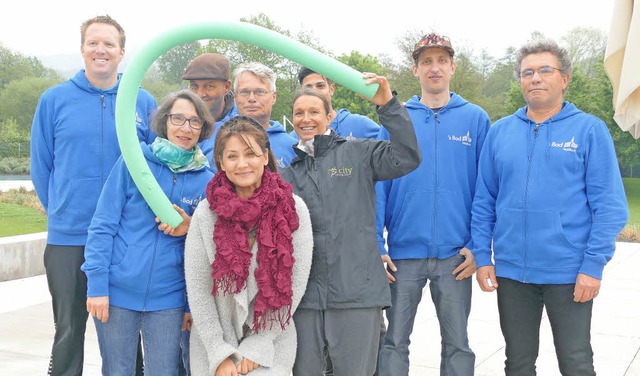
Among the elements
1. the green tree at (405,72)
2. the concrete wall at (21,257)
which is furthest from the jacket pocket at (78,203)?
the green tree at (405,72)

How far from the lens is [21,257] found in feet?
27.1

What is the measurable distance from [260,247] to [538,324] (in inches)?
63.7

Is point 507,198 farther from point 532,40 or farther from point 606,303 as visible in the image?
point 606,303

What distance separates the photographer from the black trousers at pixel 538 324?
3.32m

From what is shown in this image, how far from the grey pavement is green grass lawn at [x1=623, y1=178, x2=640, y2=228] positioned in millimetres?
15893

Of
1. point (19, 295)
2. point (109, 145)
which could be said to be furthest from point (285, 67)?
point (109, 145)

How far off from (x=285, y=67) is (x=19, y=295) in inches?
1621

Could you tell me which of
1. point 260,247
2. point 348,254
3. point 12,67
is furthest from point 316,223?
point 12,67

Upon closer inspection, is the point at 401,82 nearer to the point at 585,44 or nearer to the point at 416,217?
the point at 585,44

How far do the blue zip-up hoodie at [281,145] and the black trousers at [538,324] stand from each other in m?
1.40

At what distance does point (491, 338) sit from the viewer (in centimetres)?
586

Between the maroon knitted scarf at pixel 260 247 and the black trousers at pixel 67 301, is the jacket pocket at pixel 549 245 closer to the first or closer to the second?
the maroon knitted scarf at pixel 260 247

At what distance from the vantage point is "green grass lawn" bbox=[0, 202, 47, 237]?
11273 millimetres

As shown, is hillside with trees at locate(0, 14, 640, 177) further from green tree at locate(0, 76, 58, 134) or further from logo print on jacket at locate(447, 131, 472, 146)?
logo print on jacket at locate(447, 131, 472, 146)
